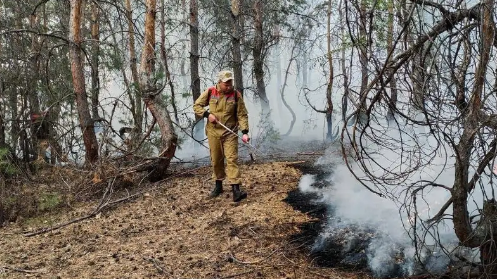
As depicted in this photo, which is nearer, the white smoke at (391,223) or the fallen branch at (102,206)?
the white smoke at (391,223)

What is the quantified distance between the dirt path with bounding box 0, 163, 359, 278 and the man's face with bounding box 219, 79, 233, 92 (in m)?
1.85

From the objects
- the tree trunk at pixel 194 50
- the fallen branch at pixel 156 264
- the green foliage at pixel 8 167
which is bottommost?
the fallen branch at pixel 156 264

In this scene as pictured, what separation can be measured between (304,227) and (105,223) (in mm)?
3106

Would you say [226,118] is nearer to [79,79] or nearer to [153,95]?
[153,95]

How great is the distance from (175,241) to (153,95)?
408 cm

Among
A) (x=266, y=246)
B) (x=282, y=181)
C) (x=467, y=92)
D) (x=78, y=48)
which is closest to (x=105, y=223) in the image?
(x=266, y=246)

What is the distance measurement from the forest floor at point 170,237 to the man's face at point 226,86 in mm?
1843

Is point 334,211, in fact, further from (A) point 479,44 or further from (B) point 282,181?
(A) point 479,44

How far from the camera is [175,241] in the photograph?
5629 millimetres

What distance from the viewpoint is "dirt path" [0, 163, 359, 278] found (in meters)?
4.75

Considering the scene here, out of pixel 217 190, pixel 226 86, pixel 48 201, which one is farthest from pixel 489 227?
pixel 48 201

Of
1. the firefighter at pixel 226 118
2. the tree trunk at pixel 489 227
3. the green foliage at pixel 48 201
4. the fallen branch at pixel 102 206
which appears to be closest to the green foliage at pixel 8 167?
the green foliage at pixel 48 201

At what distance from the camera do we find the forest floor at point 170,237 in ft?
15.7

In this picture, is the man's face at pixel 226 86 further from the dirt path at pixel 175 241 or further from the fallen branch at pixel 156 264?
the fallen branch at pixel 156 264
